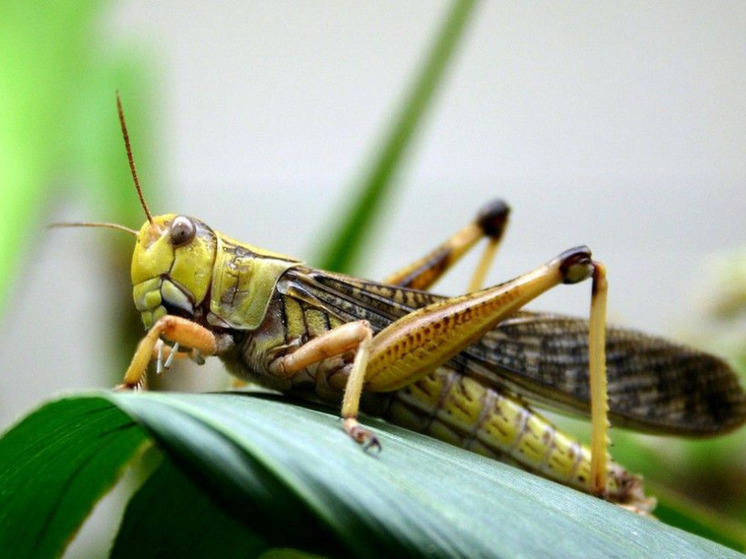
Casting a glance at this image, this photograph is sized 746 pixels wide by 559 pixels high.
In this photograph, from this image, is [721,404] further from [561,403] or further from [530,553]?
[530,553]

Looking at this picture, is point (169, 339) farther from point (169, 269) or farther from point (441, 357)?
point (441, 357)

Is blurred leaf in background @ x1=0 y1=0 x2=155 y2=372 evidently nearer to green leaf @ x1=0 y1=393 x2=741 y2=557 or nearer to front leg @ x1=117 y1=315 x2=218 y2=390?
front leg @ x1=117 y1=315 x2=218 y2=390

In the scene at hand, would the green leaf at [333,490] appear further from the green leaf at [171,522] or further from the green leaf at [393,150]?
the green leaf at [393,150]

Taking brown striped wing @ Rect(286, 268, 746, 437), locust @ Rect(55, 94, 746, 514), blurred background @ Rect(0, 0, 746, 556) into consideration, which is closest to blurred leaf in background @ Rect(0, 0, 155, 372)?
locust @ Rect(55, 94, 746, 514)

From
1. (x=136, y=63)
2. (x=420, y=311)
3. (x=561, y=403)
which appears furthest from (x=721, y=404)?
(x=136, y=63)

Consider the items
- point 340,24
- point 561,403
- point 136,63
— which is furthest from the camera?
point 340,24

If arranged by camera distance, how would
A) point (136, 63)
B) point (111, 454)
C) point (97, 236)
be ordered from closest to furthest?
point (111, 454), point (97, 236), point (136, 63)
